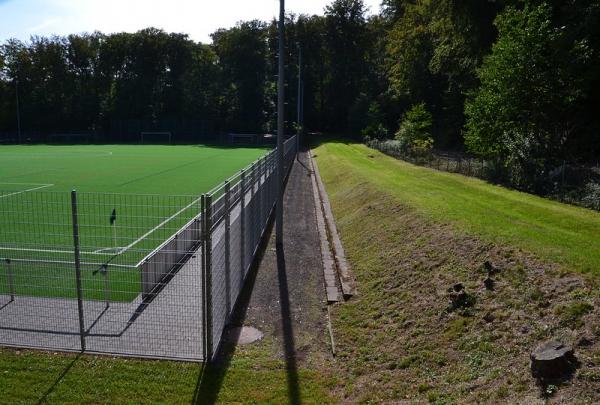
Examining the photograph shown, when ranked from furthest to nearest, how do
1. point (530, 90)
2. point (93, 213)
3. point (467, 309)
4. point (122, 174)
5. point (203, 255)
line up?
point (122, 174) < point (530, 90) < point (93, 213) < point (467, 309) < point (203, 255)

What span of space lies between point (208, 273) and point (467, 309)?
3812 mm

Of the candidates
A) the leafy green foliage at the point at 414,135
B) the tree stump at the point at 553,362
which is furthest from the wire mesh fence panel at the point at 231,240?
the leafy green foliage at the point at 414,135

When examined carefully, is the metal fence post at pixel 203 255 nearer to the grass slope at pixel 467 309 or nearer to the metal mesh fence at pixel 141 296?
the metal mesh fence at pixel 141 296

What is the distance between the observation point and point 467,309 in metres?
7.42

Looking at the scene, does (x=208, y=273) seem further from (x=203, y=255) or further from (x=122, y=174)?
(x=122, y=174)

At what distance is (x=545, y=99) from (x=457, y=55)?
1595cm

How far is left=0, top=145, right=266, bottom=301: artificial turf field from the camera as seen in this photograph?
9.50 meters

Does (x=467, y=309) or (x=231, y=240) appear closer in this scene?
(x=467, y=309)

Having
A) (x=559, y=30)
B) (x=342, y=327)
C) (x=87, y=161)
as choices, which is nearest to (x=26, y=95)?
(x=87, y=161)

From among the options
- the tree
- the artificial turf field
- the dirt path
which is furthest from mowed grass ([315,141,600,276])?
the artificial turf field

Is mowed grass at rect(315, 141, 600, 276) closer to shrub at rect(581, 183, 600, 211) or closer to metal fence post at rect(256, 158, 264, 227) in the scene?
shrub at rect(581, 183, 600, 211)

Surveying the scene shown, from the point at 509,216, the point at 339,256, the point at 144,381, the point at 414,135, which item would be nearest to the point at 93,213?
the point at 339,256

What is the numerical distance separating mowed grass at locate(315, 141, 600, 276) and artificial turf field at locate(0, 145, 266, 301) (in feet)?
20.2

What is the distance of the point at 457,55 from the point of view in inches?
1384
